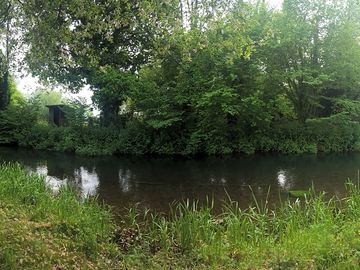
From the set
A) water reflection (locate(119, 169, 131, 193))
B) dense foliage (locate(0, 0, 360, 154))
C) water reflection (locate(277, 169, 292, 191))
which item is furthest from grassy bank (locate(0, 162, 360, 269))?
dense foliage (locate(0, 0, 360, 154))

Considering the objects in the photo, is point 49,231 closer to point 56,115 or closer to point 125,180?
point 125,180

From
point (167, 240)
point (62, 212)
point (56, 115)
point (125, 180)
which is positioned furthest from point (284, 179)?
point (56, 115)

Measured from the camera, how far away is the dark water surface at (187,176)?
39.3 feet

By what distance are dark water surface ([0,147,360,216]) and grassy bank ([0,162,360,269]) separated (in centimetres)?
352

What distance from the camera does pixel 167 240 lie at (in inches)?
240

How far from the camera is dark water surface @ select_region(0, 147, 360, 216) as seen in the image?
1197cm

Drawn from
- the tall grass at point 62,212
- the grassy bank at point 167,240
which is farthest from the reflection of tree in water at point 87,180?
the grassy bank at point 167,240

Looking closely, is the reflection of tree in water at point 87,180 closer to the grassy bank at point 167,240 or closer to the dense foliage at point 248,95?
the grassy bank at point 167,240

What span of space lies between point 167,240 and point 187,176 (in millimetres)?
9939

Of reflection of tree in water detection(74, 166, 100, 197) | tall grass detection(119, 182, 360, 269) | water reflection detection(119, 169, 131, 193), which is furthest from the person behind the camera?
water reflection detection(119, 169, 131, 193)

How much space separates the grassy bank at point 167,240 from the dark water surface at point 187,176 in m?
3.52

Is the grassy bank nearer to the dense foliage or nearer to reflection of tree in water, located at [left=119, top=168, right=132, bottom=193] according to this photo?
reflection of tree in water, located at [left=119, top=168, right=132, bottom=193]

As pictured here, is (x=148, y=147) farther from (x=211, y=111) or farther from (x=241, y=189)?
(x=241, y=189)

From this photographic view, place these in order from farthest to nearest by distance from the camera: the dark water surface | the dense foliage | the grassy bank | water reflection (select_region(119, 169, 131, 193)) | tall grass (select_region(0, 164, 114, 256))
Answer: the dense foliage < water reflection (select_region(119, 169, 131, 193)) < the dark water surface < tall grass (select_region(0, 164, 114, 256)) < the grassy bank
